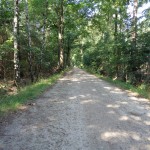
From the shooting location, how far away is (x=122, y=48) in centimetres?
1830

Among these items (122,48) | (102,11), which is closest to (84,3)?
(102,11)

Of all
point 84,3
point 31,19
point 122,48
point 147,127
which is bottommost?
point 147,127

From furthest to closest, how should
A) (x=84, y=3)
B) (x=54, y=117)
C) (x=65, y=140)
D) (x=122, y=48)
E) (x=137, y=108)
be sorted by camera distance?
(x=84, y=3) → (x=122, y=48) → (x=137, y=108) → (x=54, y=117) → (x=65, y=140)

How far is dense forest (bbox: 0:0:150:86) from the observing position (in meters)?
16.9

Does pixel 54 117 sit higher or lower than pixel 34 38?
lower

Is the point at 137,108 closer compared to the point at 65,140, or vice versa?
the point at 65,140

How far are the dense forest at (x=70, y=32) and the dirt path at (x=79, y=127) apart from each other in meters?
5.80

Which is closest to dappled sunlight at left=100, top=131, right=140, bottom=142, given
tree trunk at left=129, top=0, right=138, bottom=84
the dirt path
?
the dirt path

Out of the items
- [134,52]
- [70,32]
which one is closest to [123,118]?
[134,52]

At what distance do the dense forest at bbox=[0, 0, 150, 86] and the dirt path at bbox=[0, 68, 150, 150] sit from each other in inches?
228

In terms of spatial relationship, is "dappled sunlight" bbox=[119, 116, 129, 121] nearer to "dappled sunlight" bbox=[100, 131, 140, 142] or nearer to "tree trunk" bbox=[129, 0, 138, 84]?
"dappled sunlight" bbox=[100, 131, 140, 142]

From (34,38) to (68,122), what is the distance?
20.1 metres

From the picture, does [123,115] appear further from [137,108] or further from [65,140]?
[65,140]

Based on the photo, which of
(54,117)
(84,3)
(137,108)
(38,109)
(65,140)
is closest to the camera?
(65,140)
